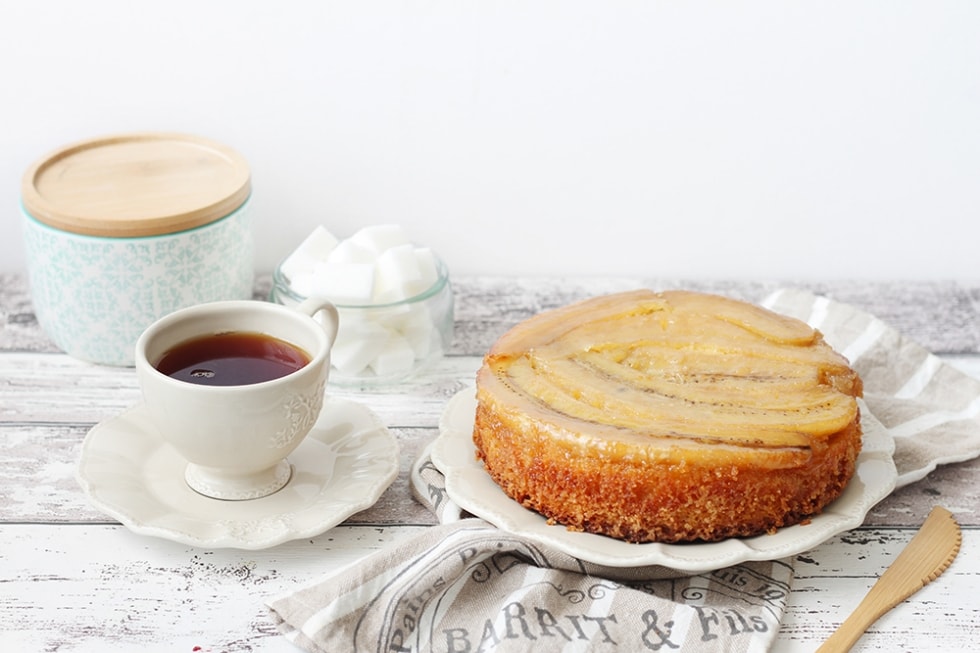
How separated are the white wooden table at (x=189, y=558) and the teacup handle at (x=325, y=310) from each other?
0.19m

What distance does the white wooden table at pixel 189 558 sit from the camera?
1.12 meters

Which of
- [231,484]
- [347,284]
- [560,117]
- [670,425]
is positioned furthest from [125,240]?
[670,425]

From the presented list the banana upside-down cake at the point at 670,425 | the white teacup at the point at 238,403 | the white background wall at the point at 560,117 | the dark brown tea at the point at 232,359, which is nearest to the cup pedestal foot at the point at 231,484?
the white teacup at the point at 238,403

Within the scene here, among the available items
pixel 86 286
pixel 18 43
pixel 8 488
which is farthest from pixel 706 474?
pixel 18 43

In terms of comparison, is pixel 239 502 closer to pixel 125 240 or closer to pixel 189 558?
pixel 189 558

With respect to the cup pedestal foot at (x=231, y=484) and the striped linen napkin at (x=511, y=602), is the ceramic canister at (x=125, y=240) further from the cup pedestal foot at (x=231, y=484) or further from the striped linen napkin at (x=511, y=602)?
the striped linen napkin at (x=511, y=602)

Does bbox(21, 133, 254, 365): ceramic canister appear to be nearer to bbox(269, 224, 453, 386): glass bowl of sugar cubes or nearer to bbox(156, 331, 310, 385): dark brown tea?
bbox(269, 224, 453, 386): glass bowl of sugar cubes

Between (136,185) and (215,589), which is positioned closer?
(215,589)

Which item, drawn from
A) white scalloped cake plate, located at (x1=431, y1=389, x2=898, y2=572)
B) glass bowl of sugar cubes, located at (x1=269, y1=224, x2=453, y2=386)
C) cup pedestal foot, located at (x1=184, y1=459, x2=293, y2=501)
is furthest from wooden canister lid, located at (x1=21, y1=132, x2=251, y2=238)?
white scalloped cake plate, located at (x1=431, y1=389, x2=898, y2=572)

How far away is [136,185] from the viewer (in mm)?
1618

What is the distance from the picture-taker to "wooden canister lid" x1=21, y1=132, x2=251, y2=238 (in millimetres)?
1529

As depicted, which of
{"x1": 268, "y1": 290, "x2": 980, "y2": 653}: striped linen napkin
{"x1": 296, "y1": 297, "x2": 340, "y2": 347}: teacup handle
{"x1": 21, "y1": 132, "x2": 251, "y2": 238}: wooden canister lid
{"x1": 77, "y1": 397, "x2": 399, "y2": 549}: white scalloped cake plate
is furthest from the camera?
{"x1": 21, "y1": 132, "x2": 251, "y2": 238}: wooden canister lid

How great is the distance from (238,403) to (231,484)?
15cm

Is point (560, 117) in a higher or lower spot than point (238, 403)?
higher
